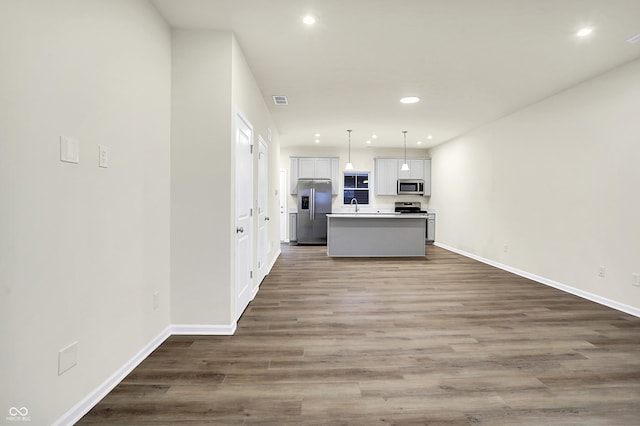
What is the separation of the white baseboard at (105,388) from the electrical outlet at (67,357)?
24 centimetres

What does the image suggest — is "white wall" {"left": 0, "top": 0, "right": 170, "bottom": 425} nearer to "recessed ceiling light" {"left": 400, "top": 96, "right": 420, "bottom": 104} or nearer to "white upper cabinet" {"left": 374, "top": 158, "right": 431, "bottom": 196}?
"recessed ceiling light" {"left": 400, "top": 96, "right": 420, "bottom": 104}

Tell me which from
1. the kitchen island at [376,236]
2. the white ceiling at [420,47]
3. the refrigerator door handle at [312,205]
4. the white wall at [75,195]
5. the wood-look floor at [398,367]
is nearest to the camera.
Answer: the white wall at [75,195]

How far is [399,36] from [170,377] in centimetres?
329

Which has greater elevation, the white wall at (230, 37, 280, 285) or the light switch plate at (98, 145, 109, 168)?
the white wall at (230, 37, 280, 285)

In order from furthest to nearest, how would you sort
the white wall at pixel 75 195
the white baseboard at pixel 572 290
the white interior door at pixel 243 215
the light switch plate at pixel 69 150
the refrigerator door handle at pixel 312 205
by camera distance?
the refrigerator door handle at pixel 312 205 → the white baseboard at pixel 572 290 → the white interior door at pixel 243 215 → the light switch plate at pixel 69 150 → the white wall at pixel 75 195

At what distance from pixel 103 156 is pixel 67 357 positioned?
43.1 inches

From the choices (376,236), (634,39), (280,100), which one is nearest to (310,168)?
(376,236)

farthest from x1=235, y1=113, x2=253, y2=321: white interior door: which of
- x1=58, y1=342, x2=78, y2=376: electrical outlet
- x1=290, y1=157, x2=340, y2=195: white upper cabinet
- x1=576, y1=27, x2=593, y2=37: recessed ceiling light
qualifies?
x1=290, y1=157, x2=340, y2=195: white upper cabinet

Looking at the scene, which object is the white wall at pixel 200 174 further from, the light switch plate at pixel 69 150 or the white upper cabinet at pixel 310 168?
the white upper cabinet at pixel 310 168

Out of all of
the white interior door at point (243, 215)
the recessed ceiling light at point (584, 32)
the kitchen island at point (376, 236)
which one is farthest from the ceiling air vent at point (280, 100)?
the recessed ceiling light at point (584, 32)

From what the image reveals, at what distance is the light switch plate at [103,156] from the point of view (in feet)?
5.68

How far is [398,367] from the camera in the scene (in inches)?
83.9

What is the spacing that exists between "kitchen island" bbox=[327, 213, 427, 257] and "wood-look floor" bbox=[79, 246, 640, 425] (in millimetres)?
2573

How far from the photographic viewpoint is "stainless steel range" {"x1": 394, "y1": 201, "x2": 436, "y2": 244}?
27.3 feet
